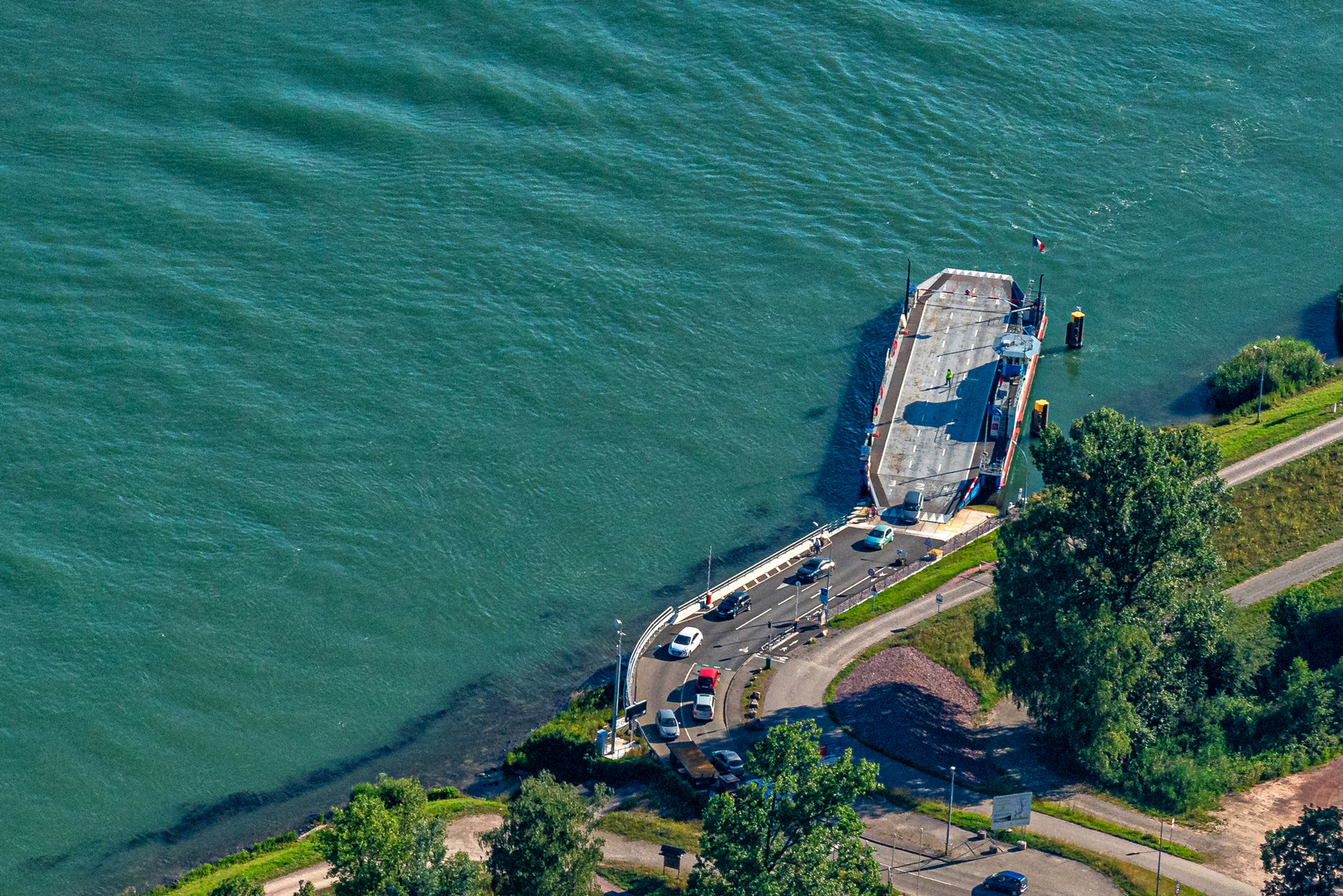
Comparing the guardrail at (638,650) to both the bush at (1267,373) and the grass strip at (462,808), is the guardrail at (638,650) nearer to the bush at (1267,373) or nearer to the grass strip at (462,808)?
the grass strip at (462,808)

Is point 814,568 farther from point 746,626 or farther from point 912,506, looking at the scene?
point 912,506

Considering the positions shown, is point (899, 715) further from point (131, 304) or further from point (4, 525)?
point (131, 304)

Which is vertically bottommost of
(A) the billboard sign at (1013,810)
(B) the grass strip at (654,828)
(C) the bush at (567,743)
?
(C) the bush at (567,743)

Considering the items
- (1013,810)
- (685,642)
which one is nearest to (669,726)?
(685,642)

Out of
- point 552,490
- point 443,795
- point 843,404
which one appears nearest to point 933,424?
point 843,404

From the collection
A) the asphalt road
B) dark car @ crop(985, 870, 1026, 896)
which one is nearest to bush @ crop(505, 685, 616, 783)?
the asphalt road

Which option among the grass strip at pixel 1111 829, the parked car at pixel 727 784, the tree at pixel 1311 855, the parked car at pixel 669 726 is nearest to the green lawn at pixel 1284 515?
the grass strip at pixel 1111 829
